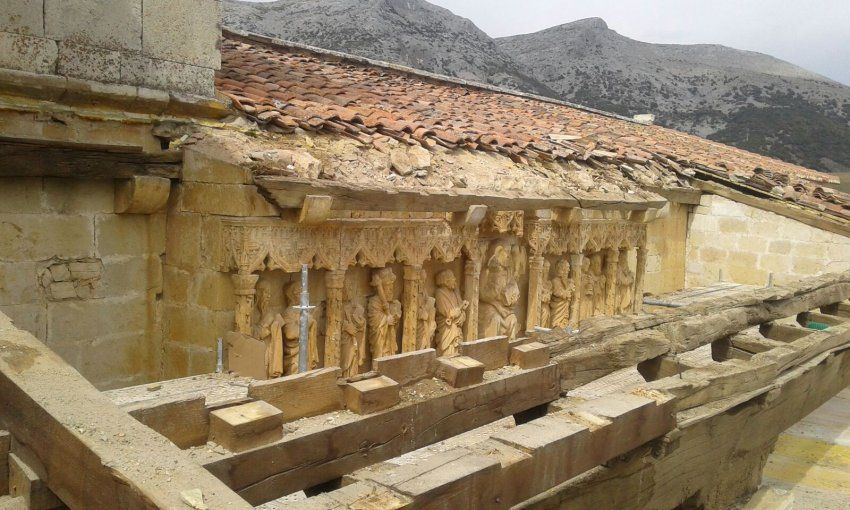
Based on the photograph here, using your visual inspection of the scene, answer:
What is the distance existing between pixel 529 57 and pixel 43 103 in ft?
112

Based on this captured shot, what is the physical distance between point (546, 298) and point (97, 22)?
5.72m

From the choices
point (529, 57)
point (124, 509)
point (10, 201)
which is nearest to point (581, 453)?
point (124, 509)

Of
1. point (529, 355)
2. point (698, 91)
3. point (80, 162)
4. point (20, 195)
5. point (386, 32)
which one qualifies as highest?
point (386, 32)

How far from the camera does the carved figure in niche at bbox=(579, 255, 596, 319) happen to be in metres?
9.22

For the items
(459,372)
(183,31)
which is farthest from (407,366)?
(183,31)

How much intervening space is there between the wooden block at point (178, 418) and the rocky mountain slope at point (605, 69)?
24.5 meters

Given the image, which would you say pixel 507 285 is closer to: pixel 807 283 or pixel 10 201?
pixel 807 283

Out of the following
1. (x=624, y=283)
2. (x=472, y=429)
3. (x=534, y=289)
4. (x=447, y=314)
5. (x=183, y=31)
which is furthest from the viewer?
(x=624, y=283)

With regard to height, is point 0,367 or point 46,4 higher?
point 46,4

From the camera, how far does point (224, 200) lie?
5234mm

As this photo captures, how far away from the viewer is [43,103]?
4.89m

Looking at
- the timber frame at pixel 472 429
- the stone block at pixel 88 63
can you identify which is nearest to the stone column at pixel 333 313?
the timber frame at pixel 472 429

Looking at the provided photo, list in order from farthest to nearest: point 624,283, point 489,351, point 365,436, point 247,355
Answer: point 624,283
point 247,355
point 489,351
point 365,436

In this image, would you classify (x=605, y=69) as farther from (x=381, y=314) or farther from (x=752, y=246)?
(x=381, y=314)
